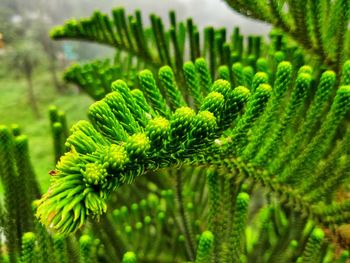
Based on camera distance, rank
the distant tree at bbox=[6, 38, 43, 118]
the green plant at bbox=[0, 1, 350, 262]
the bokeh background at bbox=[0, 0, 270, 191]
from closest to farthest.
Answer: the green plant at bbox=[0, 1, 350, 262], the bokeh background at bbox=[0, 0, 270, 191], the distant tree at bbox=[6, 38, 43, 118]

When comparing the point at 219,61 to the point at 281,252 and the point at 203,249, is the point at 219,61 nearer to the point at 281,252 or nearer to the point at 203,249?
the point at 281,252

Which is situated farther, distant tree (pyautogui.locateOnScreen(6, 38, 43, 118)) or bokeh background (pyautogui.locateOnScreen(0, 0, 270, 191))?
distant tree (pyautogui.locateOnScreen(6, 38, 43, 118))

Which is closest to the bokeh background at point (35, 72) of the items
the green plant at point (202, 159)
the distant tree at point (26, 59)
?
the distant tree at point (26, 59)

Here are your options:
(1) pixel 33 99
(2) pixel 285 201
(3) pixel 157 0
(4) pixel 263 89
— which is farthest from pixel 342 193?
(3) pixel 157 0

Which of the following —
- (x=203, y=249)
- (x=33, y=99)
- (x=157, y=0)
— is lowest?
(x=203, y=249)

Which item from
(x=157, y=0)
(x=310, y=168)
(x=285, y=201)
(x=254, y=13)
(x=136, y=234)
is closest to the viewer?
(x=310, y=168)

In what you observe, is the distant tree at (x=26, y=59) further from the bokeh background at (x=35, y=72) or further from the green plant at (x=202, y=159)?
the green plant at (x=202, y=159)

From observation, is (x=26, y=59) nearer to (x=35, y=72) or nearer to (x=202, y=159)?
(x=35, y=72)

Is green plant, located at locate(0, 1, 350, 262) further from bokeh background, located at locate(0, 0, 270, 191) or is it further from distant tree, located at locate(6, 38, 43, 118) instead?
distant tree, located at locate(6, 38, 43, 118)

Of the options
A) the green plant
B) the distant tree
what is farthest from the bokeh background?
the green plant
